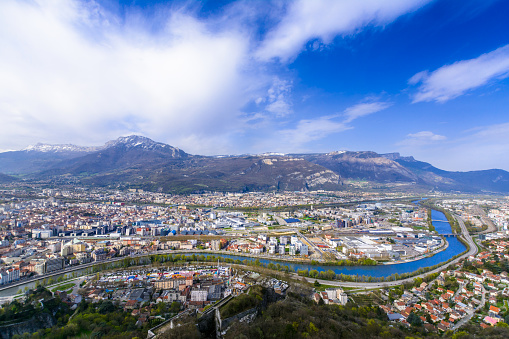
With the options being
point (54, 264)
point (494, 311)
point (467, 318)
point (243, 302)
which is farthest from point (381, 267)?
point (54, 264)

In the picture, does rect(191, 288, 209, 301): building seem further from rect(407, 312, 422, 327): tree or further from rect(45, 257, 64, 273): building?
rect(45, 257, 64, 273): building

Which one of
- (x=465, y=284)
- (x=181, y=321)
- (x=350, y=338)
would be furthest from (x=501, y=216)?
(x=181, y=321)

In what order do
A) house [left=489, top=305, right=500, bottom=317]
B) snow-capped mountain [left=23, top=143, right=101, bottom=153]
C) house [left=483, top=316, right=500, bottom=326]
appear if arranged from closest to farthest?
1. house [left=483, top=316, right=500, bottom=326]
2. house [left=489, top=305, right=500, bottom=317]
3. snow-capped mountain [left=23, top=143, right=101, bottom=153]

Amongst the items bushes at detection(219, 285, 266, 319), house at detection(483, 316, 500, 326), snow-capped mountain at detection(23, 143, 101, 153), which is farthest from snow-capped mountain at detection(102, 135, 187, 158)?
Answer: house at detection(483, 316, 500, 326)

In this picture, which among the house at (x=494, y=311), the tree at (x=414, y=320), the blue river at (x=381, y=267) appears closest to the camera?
the tree at (x=414, y=320)

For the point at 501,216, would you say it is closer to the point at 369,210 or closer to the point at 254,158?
the point at 369,210

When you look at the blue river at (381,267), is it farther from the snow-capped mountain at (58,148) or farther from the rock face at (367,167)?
the snow-capped mountain at (58,148)

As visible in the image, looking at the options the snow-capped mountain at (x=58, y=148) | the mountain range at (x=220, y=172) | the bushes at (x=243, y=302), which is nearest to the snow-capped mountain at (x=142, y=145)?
the mountain range at (x=220, y=172)

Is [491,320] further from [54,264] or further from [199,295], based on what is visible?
[54,264]

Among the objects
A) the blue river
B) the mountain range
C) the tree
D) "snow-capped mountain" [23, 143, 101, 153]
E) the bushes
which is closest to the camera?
the bushes
